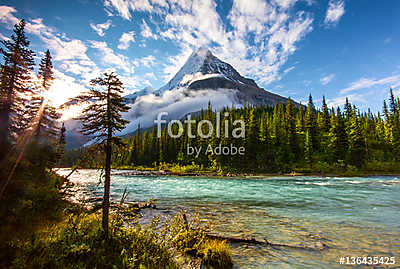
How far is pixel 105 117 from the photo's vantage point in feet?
18.5

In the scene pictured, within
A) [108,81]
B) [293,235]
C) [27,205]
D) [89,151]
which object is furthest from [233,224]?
[27,205]

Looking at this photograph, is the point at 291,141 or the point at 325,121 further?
the point at 325,121

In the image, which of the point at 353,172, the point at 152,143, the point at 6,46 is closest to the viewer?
the point at 6,46

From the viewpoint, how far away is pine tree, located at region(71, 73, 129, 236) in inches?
218

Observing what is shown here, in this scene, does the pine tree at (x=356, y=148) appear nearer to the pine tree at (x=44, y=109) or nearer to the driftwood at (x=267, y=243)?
the driftwood at (x=267, y=243)

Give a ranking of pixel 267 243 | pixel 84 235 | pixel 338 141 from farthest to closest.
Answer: pixel 338 141, pixel 267 243, pixel 84 235

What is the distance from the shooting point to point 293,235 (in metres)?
8.10

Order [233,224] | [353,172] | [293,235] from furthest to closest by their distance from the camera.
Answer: [353,172], [233,224], [293,235]

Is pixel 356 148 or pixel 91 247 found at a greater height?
pixel 356 148

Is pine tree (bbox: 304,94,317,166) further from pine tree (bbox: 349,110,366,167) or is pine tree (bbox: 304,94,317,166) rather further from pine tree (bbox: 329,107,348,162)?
pine tree (bbox: 349,110,366,167)

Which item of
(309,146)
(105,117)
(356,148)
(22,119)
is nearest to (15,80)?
(22,119)

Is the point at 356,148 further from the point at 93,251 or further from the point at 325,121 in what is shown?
the point at 93,251

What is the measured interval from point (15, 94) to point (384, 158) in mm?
86898

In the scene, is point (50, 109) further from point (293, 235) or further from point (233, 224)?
point (293, 235)
